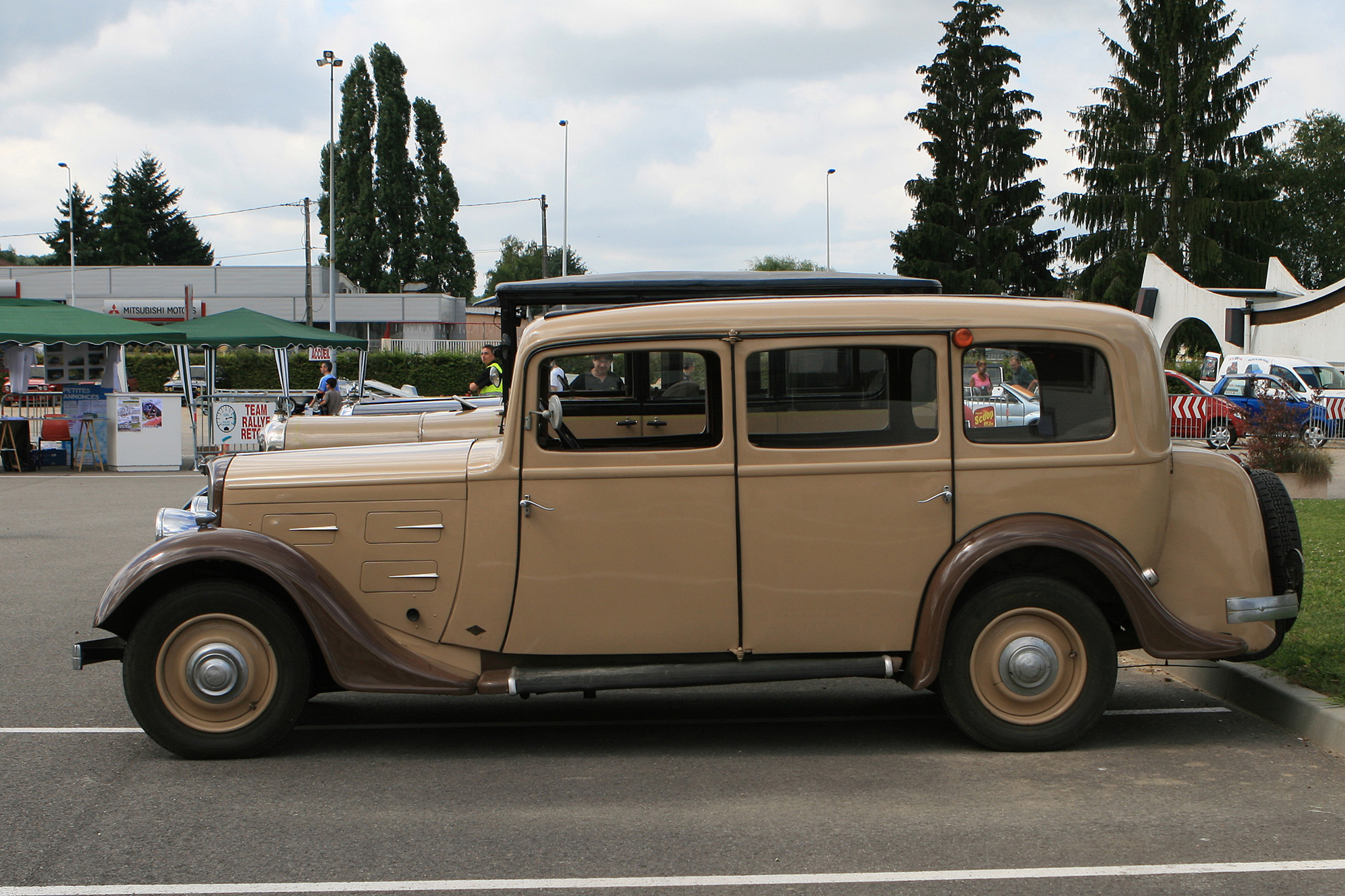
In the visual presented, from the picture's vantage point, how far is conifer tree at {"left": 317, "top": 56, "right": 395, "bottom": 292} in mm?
57531

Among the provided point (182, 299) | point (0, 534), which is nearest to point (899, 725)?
point (0, 534)

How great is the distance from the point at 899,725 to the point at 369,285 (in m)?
58.5

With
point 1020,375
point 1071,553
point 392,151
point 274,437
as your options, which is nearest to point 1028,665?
point 1071,553

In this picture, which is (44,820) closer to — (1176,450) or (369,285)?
(1176,450)

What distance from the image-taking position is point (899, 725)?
557cm

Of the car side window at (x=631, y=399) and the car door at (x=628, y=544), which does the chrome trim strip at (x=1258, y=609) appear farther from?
the car side window at (x=631, y=399)

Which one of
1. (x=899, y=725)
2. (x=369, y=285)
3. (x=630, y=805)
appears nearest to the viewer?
(x=630, y=805)

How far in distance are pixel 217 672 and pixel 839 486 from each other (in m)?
2.79

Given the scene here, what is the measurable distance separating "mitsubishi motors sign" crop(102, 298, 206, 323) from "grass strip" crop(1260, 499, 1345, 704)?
174 ft

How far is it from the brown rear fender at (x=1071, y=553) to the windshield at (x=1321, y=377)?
25.8 meters

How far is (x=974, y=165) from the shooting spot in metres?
43.8

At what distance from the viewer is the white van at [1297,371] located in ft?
88.3

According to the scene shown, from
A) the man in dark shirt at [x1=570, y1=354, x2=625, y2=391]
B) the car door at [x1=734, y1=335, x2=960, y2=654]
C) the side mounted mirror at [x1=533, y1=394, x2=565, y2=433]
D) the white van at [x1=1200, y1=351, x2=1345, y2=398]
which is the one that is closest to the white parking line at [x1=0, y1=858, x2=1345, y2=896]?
the car door at [x1=734, y1=335, x2=960, y2=654]

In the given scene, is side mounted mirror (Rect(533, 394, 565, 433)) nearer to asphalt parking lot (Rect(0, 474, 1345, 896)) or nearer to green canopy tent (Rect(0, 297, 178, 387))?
asphalt parking lot (Rect(0, 474, 1345, 896))
